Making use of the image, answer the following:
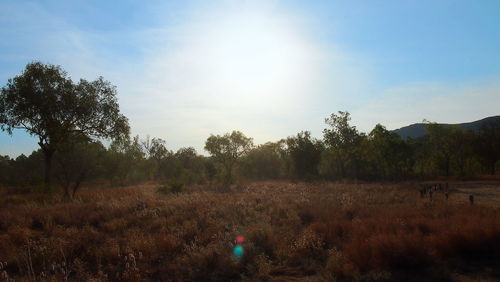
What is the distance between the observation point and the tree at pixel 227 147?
5459 centimetres

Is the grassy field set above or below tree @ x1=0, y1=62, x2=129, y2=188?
below

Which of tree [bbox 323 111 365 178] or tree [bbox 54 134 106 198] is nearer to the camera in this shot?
tree [bbox 54 134 106 198]

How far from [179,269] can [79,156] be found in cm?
1938

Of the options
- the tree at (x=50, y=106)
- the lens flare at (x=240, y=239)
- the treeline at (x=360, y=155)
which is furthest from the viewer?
the treeline at (x=360, y=155)

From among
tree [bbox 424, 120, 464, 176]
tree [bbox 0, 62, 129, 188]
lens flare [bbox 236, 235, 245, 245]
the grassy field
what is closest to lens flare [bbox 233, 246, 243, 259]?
the grassy field

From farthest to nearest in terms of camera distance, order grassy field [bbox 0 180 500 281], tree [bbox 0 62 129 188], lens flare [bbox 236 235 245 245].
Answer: tree [bbox 0 62 129 188] → lens flare [bbox 236 235 245 245] → grassy field [bbox 0 180 500 281]

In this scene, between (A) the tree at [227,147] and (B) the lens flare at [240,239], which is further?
(A) the tree at [227,147]

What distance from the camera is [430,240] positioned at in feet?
23.8

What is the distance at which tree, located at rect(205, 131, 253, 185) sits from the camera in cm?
5459

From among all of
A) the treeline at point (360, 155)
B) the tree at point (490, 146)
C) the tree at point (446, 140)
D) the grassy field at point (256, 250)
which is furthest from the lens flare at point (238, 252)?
the tree at point (490, 146)

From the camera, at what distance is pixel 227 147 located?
2168 inches

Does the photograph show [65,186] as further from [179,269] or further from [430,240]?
[430,240]

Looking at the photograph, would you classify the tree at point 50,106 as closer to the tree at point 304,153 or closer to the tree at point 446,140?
the tree at point 304,153

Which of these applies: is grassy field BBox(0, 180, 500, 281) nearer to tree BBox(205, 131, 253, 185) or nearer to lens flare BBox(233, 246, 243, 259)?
lens flare BBox(233, 246, 243, 259)
